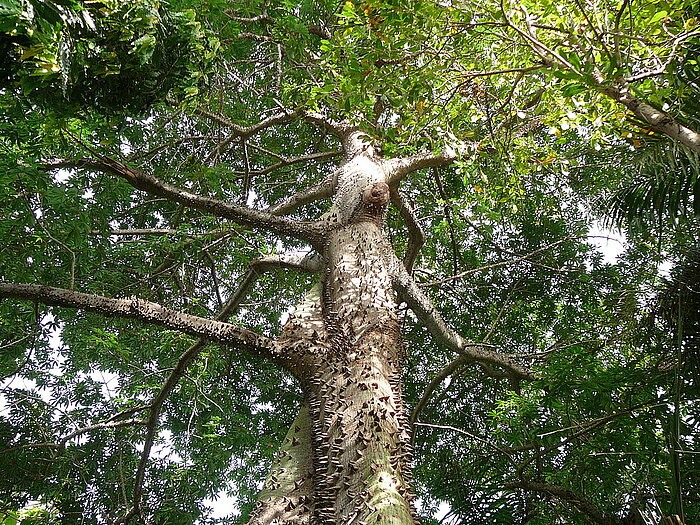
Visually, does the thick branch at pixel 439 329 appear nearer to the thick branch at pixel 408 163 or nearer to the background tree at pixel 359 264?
the background tree at pixel 359 264

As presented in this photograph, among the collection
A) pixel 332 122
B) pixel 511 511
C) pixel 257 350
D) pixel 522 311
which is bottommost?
pixel 511 511

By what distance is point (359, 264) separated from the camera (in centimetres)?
326

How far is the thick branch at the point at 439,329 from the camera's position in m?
3.81

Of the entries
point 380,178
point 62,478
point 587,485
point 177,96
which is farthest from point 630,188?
point 62,478

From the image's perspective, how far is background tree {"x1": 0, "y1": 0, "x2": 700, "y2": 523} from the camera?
2.10 meters

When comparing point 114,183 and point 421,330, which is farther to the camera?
point 421,330

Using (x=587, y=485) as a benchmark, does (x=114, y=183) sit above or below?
above

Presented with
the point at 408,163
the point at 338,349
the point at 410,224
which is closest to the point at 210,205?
the point at 338,349

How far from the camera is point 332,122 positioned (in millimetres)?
5465

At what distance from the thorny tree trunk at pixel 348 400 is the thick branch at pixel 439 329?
1.07 feet

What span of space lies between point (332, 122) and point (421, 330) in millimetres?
2924

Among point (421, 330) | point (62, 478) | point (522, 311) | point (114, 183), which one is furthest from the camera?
point (421, 330)

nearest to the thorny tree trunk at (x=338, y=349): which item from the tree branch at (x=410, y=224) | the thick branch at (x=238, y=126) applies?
the tree branch at (x=410, y=224)

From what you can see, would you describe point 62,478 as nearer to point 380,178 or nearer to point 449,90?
point 380,178
